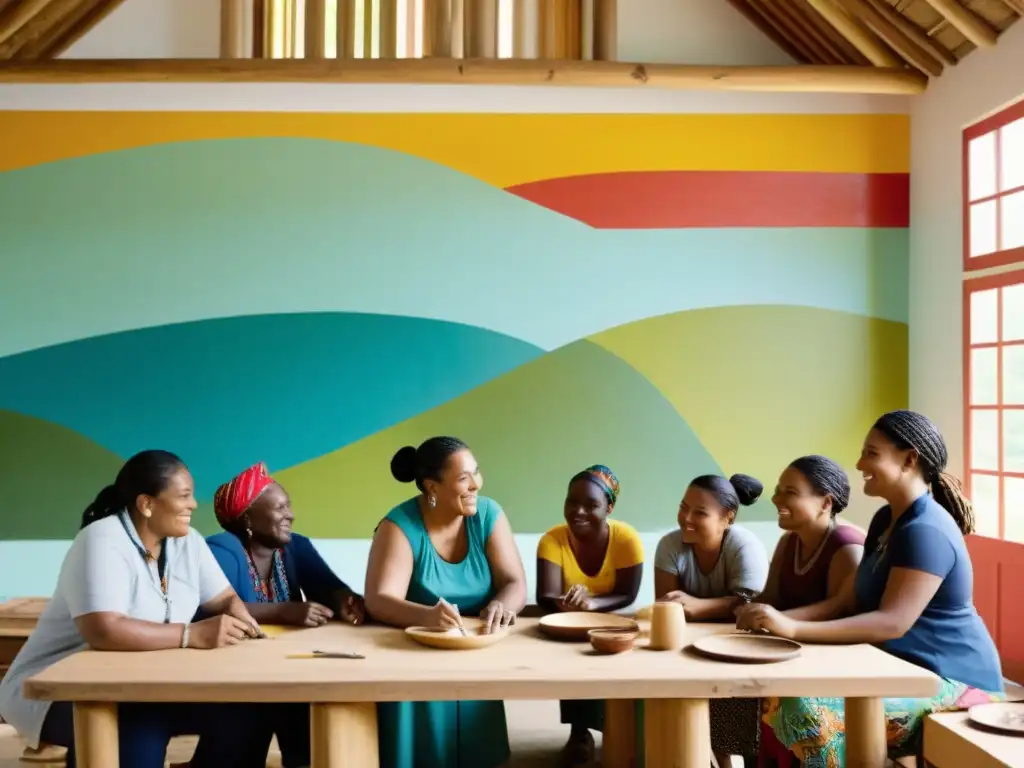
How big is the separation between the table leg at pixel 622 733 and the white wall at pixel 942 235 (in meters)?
2.74

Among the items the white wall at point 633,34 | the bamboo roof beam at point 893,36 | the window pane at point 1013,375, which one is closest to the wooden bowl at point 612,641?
the window pane at point 1013,375

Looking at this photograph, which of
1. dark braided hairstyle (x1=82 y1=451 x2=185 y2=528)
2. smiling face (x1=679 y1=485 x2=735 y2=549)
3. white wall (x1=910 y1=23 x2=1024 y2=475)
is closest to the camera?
dark braided hairstyle (x1=82 y1=451 x2=185 y2=528)

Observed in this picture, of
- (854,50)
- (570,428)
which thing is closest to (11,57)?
(570,428)

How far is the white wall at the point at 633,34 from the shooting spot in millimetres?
5594

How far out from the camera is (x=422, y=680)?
2.24 metres

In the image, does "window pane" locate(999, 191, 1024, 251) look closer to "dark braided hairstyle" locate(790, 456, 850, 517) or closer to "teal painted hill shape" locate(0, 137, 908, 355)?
"teal painted hill shape" locate(0, 137, 908, 355)

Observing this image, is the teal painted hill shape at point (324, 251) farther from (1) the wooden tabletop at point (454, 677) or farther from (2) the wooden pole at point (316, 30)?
(1) the wooden tabletop at point (454, 677)

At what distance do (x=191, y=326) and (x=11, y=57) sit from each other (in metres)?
1.65

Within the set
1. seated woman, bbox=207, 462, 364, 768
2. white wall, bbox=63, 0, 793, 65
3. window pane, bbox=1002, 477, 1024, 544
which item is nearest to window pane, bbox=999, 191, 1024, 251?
window pane, bbox=1002, 477, 1024, 544

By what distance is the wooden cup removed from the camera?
2.59 m

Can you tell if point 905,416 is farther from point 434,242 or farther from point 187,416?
point 187,416

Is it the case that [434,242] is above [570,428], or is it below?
above

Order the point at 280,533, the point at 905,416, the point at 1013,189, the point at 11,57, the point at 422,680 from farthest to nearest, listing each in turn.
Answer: the point at 11,57
the point at 1013,189
the point at 280,533
the point at 905,416
the point at 422,680

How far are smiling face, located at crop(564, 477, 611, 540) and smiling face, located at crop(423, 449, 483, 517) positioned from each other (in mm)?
669
